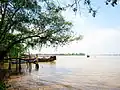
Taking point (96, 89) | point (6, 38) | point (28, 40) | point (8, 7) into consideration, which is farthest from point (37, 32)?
point (96, 89)

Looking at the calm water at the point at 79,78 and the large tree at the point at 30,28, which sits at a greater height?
the large tree at the point at 30,28

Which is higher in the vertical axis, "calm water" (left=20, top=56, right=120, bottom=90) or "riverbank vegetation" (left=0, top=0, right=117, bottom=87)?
"riverbank vegetation" (left=0, top=0, right=117, bottom=87)

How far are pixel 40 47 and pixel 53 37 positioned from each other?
1923 millimetres

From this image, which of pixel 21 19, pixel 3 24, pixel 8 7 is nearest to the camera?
pixel 8 7

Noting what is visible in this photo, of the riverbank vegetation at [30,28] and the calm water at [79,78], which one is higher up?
the riverbank vegetation at [30,28]

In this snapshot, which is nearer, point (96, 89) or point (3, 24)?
point (96, 89)

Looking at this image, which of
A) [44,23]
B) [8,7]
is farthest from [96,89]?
[8,7]

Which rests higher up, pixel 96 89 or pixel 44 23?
pixel 44 23

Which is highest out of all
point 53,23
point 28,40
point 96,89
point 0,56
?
point 53,23

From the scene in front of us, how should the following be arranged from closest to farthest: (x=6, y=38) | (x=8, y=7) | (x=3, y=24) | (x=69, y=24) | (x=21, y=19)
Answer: (x=8, y=7) → (x=21, y=19) → (x=3, y=24) → (x=6, y=38) → (x=69, y=24)

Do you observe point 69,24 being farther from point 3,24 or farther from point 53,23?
point 3,24

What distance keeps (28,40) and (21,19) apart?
5703 mm

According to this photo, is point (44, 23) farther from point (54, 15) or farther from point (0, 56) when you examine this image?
point (0, 56)

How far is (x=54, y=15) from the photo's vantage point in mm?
26750
